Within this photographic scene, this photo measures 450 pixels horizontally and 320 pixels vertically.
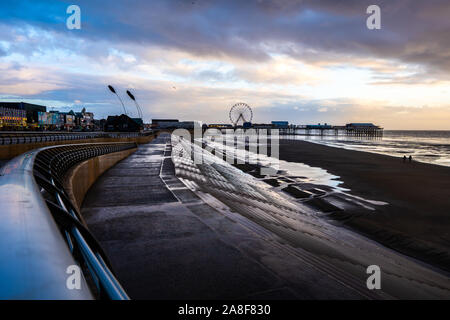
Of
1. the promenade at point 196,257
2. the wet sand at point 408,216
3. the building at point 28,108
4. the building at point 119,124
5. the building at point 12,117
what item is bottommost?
the wet sand at point 408,216

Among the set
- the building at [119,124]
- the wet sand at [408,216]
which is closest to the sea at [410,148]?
the wet sand at [408,216]

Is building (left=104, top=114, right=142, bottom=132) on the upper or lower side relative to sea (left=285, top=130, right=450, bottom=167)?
upper

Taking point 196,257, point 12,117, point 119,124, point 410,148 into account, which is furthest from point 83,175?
point 12,117

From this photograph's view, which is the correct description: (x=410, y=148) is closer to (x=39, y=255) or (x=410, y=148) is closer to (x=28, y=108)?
(x=39, y=255)

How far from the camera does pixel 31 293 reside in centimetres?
105

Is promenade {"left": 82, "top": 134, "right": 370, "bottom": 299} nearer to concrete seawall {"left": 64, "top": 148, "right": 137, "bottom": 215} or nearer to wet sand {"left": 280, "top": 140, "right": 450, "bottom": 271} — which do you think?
concrete seawall {"left": 64, "top": 148, "right": 137, "bottom": 215}

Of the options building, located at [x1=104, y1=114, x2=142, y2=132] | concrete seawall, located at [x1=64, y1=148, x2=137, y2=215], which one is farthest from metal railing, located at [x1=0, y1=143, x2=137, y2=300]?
building, located at [x1=104, y1=114, x2=142, y2=132]

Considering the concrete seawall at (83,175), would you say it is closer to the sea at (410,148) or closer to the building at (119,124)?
the sea at (410,148)

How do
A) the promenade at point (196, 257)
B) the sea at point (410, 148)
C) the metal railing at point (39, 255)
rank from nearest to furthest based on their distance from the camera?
the metal railing at point (39, 255), the promenade at point (196, 257), the sea at point (410, 148)

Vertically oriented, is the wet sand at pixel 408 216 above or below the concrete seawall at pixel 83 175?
below

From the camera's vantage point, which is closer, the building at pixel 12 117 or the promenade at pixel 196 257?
the promenade at pixel 196 257

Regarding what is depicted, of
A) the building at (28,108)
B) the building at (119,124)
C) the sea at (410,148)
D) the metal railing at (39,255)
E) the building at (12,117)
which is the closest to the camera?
the metal railing at (39,255)
